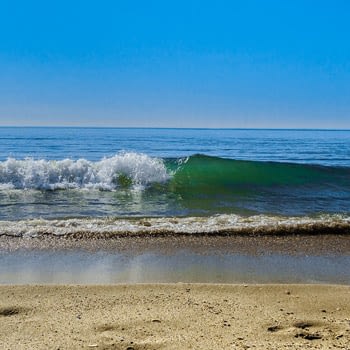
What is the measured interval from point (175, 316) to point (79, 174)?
486 inches

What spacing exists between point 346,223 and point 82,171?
1029 centimetres

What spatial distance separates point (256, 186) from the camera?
15.8m

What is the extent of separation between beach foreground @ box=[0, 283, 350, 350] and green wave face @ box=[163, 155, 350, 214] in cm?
591

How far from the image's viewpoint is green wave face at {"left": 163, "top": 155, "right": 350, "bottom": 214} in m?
11.5

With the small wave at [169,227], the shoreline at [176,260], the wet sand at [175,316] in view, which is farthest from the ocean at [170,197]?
the wet sand at [175,316]

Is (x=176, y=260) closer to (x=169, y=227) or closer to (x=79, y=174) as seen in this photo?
(x=169, y=227)

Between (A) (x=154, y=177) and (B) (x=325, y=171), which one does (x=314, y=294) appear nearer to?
(A) (x=154, y=177)

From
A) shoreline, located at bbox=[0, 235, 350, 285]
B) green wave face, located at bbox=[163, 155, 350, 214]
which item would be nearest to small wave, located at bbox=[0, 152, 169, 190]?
green wave face, located at bbox=[163, 155, 350, 214]

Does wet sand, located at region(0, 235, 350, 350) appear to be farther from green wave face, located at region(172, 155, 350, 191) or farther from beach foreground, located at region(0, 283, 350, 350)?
green wave face, located at region(172, 155, 350, 191)

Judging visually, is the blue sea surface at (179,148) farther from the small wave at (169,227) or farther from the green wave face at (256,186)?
the small wave at (169,227)

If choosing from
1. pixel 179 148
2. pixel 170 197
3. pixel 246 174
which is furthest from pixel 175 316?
pixel 179 148

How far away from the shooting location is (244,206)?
1112cm

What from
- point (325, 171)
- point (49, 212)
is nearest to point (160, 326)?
point (49, 212)

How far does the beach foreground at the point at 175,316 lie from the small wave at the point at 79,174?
10.1 metres
